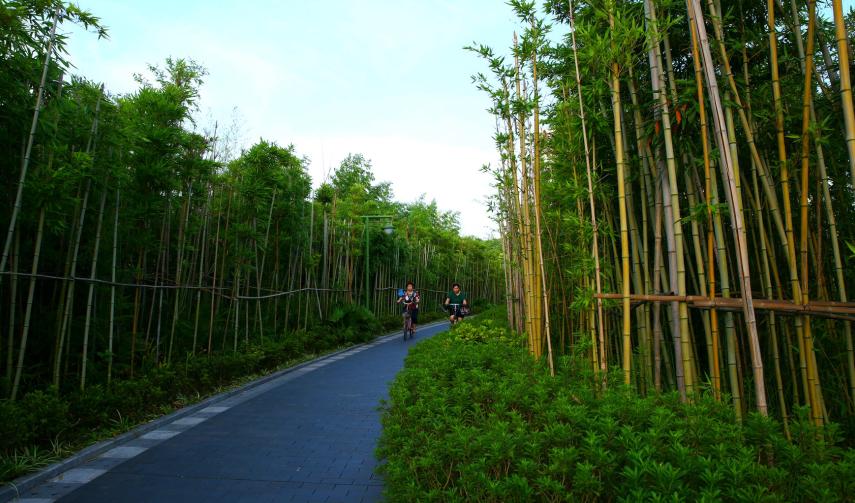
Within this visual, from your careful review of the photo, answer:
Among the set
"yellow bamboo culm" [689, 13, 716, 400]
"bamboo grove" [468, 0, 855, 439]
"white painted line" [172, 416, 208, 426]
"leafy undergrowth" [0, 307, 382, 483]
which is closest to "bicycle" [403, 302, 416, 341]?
"leafy undergrowth" [0, 307, 382, 483]

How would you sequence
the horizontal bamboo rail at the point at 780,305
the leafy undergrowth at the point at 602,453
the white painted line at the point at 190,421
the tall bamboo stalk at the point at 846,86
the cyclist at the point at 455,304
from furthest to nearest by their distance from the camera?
1. the cyclist at the point at 455,304
2. the white painted line at the point at 190,421
3. the horizontal bamboo rail at the point at 780,305
4. the tall bamboo stalk at the point at 846,86
5. the leafy undergrowth at the point at 602,453

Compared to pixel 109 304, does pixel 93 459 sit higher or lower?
lower

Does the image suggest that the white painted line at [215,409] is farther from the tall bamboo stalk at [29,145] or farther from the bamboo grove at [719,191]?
the bamboo grove at [719,191]

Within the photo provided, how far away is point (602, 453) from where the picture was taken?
5.43ft

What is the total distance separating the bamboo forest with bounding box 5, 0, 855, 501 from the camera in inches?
Result: 71.6

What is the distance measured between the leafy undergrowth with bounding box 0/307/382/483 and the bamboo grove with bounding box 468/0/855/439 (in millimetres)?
3317

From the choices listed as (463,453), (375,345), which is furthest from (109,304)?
(375,345)

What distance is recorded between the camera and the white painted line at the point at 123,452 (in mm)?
3645

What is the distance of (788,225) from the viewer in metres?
2.06

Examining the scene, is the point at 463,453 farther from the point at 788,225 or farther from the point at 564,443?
the point at 788,225

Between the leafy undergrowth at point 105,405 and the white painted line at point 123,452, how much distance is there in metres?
0.21

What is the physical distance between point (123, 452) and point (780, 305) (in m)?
4.12

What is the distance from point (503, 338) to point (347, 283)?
6.61 m

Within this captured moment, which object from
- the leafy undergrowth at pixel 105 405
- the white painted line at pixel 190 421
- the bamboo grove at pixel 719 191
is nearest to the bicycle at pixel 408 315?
the leafy undergrowth at pixel 105 405
